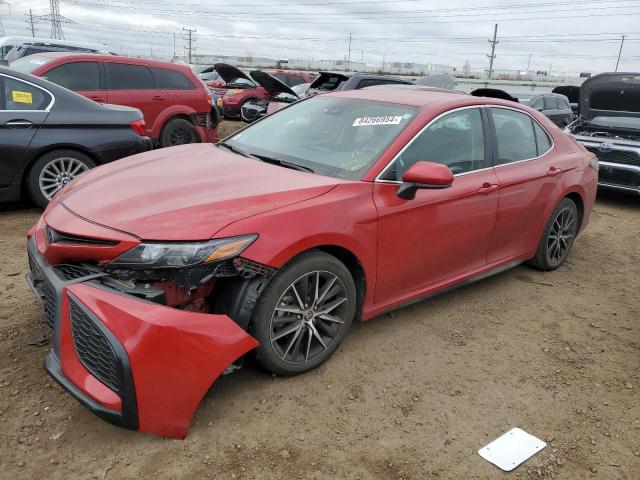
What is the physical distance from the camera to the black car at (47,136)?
507 centimetres

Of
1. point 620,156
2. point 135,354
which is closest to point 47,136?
point 135,354

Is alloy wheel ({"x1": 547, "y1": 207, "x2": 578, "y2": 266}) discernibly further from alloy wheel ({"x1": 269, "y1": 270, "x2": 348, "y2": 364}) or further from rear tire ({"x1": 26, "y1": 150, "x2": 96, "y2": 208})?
rear tire ({"x1": 26, "y1": 150, "x2": 96, "y2": 208})

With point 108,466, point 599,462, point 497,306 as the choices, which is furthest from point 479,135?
point 108,466

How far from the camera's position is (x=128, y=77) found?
26.0 ft

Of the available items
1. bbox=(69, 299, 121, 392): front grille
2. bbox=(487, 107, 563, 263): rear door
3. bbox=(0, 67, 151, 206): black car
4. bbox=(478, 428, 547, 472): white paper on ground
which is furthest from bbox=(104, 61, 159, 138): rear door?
bbox=(478, 428, 547, 472): white paper on ground

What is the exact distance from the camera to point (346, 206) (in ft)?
9.55

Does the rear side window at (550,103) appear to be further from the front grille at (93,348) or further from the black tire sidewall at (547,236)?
the front grille at (93,348)

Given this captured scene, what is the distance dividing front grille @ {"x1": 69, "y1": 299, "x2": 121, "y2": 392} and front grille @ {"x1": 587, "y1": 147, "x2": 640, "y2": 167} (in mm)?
7688

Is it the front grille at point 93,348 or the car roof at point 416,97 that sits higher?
the car roof at point 416,97

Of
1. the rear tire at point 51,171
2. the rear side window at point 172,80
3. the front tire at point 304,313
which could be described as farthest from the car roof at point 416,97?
the rear side window at point 172,80

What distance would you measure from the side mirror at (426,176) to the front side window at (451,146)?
0.45 feet

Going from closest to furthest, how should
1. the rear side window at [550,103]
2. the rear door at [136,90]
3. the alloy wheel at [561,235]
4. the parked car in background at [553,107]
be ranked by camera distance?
1. the alloy wheel at [561,235]
2. the rear door at [136,90]
3. the parked car in background at [553,107]
4. the rear side window at [550,103]

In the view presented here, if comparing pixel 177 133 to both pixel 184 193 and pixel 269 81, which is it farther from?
pixel 184 193

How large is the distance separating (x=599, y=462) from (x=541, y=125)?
2956 millimetres
